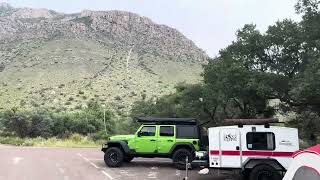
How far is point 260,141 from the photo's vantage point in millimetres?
16578

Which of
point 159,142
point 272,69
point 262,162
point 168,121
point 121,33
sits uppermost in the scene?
point 121,33

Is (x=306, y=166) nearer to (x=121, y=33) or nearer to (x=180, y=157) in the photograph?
(x=180, y=157)

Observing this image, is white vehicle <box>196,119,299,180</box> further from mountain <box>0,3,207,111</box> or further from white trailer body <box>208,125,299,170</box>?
mountain <box>0,3,207,111</box>

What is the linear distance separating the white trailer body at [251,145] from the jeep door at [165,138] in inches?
178

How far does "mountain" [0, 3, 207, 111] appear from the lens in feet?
210

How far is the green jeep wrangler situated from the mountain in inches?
1536

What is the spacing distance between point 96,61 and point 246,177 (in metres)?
60.5

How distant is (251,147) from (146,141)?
5.90 metres

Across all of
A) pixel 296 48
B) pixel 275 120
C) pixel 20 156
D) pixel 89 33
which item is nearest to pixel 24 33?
pixel 89 33

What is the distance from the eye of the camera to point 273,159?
53.5ft

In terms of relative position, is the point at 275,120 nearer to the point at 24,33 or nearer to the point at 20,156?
the point at 20,156

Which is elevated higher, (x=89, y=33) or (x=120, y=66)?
(x=89, y=33)

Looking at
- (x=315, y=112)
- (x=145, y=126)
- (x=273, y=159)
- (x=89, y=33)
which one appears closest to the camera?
(x=273, y=159)

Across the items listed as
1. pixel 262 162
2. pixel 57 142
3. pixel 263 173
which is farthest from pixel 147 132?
pixel 57 142
